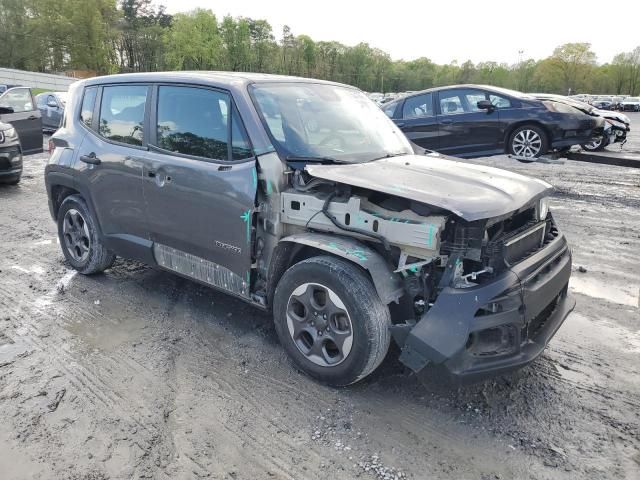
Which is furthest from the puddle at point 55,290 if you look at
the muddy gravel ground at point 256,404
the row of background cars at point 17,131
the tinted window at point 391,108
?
the tinted window at point 391,108

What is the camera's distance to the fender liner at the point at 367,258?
2826 mm

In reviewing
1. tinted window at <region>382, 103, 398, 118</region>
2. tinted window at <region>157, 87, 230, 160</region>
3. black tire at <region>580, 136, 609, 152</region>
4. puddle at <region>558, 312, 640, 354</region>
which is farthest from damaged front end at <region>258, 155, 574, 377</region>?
black tire at <region>580, 136, 609, 152</region>

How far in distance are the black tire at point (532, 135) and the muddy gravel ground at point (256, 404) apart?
5.50 m

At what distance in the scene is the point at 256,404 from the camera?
2.99m

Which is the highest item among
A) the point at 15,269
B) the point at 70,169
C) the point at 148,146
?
the point at 148,146

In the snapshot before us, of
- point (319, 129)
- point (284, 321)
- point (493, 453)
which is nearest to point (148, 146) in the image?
point (319, 129)

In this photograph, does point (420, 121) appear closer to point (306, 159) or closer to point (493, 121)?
point (493, 121)

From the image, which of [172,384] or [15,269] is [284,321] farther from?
[15,269]

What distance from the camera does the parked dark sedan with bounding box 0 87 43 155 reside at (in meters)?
9.98

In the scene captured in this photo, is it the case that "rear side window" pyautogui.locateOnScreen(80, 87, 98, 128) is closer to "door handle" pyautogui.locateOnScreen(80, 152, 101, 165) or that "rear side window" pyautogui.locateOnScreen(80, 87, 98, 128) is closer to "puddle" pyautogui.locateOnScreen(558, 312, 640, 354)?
"door handle" pyautogui.locateOnScreen(80, 152, 101, 165)

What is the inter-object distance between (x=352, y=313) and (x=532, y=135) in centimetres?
803

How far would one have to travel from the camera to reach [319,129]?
3.68 metres

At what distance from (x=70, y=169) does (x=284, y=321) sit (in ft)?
9.41

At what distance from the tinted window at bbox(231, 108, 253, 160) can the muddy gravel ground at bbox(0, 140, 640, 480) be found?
1.38 meters
